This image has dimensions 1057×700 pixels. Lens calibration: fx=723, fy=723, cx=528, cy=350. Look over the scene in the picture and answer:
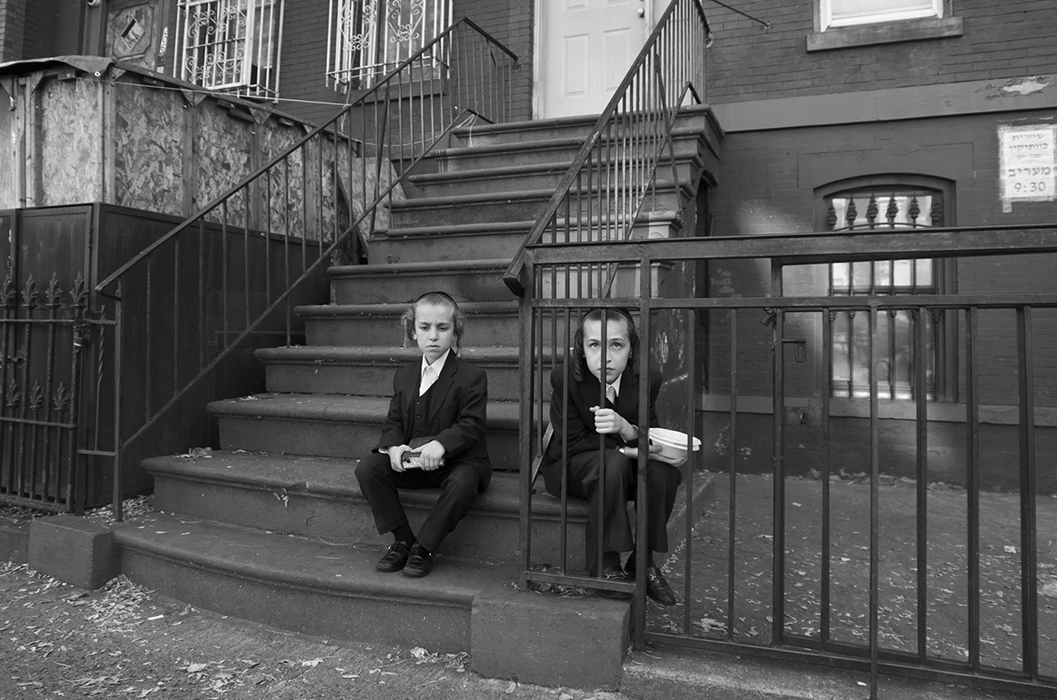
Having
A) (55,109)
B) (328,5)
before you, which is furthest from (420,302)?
(328,5)

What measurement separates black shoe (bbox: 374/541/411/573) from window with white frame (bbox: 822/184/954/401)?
14.3 feet

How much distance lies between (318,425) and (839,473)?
4334mm

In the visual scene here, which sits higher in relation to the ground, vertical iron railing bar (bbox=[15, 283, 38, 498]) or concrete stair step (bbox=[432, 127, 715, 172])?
concrete stair step (bbox=[432, 127, 715, 172])

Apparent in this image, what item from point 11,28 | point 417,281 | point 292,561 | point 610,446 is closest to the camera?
point 610,446

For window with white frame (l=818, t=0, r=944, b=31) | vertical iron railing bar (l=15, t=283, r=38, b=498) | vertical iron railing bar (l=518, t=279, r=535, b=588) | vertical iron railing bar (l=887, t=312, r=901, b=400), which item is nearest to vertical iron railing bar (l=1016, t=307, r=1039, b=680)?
vertical iron railing bar (l=518, t=279, r=535, b=588)

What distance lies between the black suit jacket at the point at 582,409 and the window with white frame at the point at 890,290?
3.77 metres

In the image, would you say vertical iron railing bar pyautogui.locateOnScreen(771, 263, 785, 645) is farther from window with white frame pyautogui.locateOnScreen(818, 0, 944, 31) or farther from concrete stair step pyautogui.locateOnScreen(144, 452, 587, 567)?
window with white frame pyautogui.locateOnScreen(818, 0, 944, 31)

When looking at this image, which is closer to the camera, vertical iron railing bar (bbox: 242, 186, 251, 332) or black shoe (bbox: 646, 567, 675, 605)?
black shoe (bbox: 646, 567, 675, 605)

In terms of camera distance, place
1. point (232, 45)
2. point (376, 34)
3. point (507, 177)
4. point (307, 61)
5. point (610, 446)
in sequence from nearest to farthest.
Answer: point (610, 446), point (507, 177), point (376, 34), point (307, 61), point (232, 45)

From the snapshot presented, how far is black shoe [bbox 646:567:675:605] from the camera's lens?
9.70 feet

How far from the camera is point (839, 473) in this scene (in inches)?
240

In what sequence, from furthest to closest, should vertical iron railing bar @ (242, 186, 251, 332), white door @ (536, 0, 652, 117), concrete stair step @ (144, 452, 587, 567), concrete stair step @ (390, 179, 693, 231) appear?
white door @ (536, 0, 652, 117), concrete stair step @ (390, 179, 693, 231), vertical iron railing bar @ (242, 186, 251, 332), concrete stair step @ (144, 452, 587, 567)

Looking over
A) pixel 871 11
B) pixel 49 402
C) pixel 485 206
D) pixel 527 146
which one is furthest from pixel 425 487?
pixel 871 11

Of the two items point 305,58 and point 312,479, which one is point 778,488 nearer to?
point 312,479
